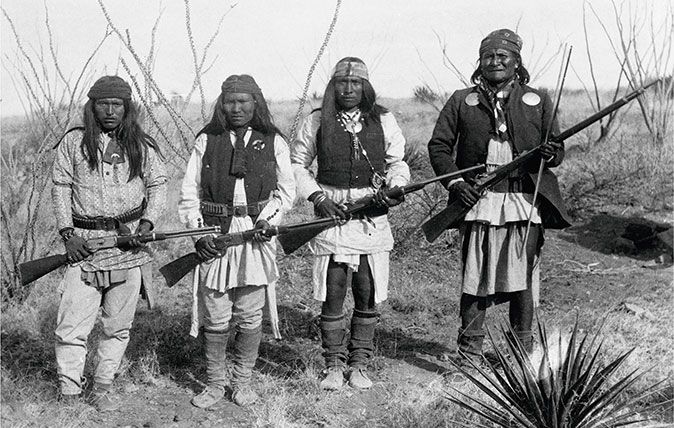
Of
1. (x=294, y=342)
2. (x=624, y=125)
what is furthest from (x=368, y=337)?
(x=624, y=125)

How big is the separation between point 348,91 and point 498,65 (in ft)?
3.04

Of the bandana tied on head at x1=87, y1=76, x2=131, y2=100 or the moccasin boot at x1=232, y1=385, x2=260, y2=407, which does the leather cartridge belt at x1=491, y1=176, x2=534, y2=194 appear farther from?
the bandana tied on head at x1=87, y1=76, x2=131, y2=100

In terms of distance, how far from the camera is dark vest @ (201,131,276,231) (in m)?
4.05

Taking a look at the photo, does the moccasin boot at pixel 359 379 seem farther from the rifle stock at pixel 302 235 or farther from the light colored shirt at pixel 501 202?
the light colored shirt at pixel 501 202

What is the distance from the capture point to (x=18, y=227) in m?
6.98

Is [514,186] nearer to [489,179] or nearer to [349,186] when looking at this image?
[489,179]

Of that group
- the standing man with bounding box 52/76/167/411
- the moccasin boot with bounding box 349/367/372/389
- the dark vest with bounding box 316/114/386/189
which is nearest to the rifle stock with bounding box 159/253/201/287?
the standing man with bounding box 52/76/167/411

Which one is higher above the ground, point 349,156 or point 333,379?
point 349,156

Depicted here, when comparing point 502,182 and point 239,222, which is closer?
point 239,222

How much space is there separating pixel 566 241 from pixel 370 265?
15.0ft

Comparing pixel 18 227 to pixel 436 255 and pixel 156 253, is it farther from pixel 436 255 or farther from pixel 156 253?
pixel 436 255

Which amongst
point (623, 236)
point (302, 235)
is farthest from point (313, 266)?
point (623, 236)

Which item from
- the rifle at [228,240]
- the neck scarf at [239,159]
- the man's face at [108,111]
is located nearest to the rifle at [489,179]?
the rifle at [228,240]

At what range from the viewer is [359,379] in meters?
4.45
